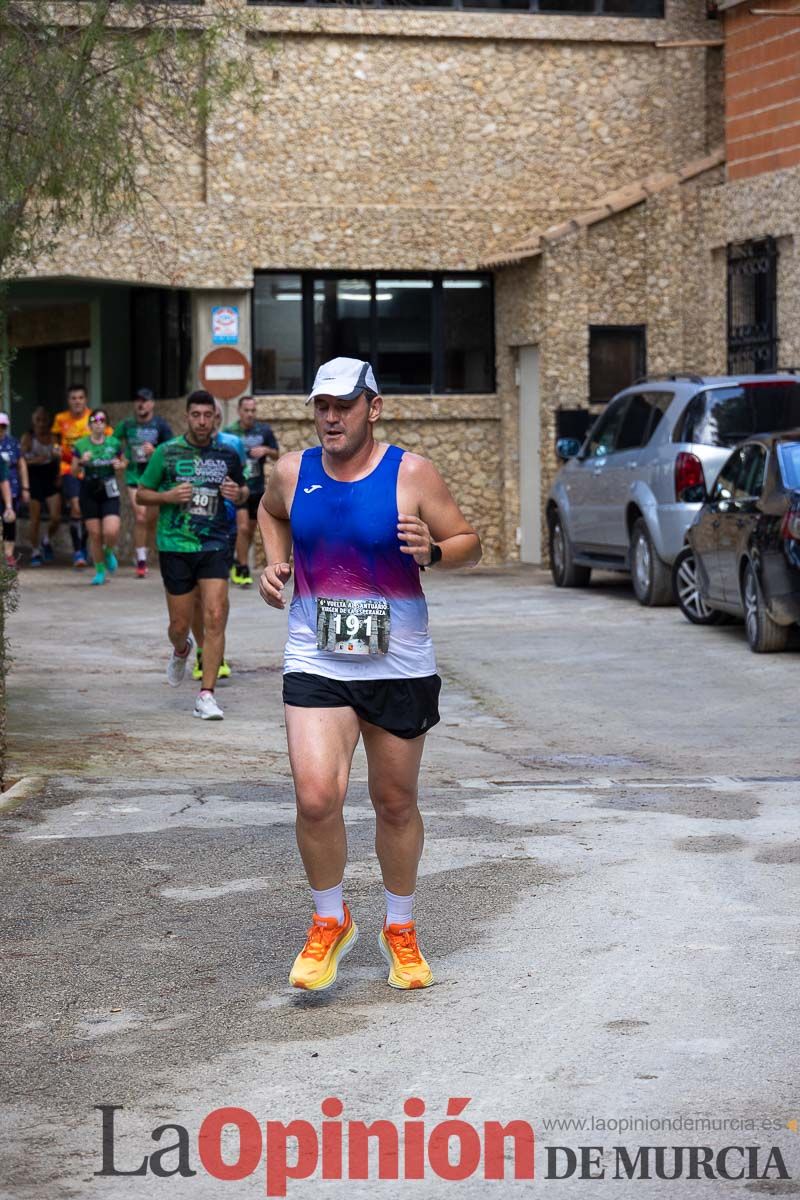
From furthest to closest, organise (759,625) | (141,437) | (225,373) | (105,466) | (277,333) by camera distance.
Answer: (277,333) < (225,373) < (141,437) < (105,466) < (759,625)

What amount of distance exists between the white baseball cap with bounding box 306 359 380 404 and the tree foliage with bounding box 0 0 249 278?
14.9ft

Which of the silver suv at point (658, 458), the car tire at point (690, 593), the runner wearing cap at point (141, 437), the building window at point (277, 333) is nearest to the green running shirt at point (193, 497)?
the car tire at point (690, 593)

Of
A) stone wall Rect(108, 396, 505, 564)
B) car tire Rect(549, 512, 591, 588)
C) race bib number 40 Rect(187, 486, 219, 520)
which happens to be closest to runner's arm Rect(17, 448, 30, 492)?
stone wall Rect(108, 396, 505, 564)

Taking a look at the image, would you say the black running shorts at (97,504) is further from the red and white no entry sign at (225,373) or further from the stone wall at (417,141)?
the stone wall at (417,141)

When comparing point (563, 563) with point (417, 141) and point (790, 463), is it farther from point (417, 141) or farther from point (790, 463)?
point (790, 463)

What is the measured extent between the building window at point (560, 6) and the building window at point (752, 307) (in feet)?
12.5

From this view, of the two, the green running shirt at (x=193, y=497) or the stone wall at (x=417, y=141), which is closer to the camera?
the green running shirt at (x=193, y=497)

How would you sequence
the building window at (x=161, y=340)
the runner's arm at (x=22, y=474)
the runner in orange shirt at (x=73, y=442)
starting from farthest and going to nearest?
the building window at (x=161, y=340) → the runner in orange shirt at (x=73, y=442) → the runner's arm at (x=22, y=474)

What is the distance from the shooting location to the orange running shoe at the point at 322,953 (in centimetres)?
620

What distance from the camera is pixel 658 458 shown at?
62.1ft

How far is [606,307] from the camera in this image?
26250 millimetres

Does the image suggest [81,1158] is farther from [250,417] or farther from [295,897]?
[250,417]

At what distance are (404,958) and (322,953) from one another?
255 millimetres

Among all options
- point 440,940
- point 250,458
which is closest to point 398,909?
point 440,940
